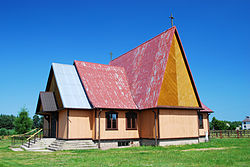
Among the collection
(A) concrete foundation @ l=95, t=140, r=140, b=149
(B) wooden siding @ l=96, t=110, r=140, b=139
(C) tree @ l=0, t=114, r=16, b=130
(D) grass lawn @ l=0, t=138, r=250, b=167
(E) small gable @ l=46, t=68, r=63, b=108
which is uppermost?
(E) small gable @ l=46, t=68, r=63, b=108

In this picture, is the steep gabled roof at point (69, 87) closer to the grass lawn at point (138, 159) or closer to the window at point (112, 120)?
the window at point (112, 120)

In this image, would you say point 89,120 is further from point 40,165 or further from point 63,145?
point 40,165

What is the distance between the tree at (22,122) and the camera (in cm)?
4155

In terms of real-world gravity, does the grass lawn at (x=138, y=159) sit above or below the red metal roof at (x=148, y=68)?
below

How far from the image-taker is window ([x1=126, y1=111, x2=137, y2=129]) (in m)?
23.9

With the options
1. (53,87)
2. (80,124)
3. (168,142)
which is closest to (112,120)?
(80,124)

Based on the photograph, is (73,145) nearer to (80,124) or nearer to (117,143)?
(80,124)

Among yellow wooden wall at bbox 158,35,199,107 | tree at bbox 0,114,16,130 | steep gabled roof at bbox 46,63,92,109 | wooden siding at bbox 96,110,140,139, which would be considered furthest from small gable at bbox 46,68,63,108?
tree at bbox 0,114,16,130

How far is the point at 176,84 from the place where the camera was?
23000 millimetres

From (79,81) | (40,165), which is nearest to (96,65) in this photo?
(79,81)

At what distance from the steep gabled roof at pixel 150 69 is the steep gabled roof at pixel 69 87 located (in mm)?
5279

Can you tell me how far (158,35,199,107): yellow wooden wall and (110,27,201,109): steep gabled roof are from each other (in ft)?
0.99

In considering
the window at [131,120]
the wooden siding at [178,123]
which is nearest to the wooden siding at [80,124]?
the window at [131,120]

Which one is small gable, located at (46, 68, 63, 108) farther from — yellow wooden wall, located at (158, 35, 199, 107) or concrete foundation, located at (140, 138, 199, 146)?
yellow wooden wall, located at (158, 35, 199, 107)
